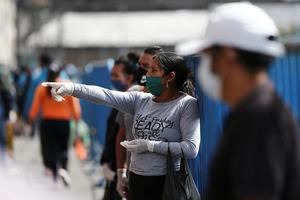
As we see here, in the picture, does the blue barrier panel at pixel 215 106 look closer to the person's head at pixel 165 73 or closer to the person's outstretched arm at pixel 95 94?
the person's head at pixel 165 73

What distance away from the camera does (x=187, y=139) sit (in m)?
5.09

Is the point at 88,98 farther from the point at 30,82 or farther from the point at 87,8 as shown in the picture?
the point at 87,8

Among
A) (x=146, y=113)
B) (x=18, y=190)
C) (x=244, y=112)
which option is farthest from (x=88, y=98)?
(x=18, y=190)

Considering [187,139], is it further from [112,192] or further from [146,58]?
[112,192]

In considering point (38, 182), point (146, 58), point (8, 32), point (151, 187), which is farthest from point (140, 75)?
point (8, 32)

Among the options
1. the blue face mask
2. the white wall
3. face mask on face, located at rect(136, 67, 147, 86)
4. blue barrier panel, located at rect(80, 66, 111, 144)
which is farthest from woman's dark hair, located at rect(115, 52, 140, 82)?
the white wall

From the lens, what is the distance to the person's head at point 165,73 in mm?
5215

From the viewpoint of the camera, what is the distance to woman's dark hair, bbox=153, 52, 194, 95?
5250mm

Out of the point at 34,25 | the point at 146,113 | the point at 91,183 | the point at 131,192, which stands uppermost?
the point at 34,25

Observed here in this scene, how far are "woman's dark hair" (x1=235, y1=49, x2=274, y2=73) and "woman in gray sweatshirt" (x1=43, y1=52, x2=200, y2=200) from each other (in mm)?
2118

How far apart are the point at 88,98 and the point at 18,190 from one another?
558cm

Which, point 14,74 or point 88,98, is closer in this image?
point 88,98

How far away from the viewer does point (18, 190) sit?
1058 cm

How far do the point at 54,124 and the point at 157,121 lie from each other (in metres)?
6.15
